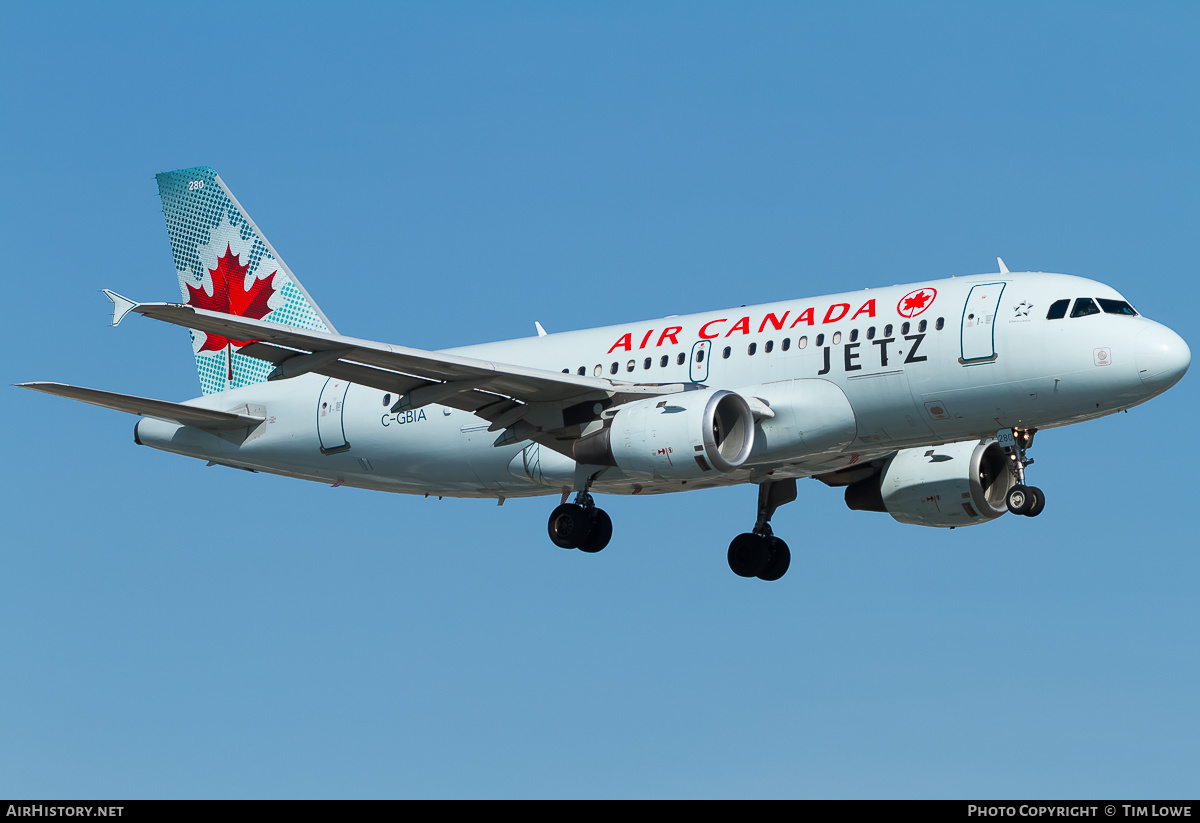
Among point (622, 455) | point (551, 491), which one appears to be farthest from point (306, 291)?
point (622, 455)

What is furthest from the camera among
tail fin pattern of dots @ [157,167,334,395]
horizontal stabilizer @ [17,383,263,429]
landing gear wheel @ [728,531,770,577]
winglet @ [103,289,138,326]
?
tail fin pattern of dots @ [157,167,334,395]

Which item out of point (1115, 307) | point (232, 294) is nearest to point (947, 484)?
point (1115, 307)

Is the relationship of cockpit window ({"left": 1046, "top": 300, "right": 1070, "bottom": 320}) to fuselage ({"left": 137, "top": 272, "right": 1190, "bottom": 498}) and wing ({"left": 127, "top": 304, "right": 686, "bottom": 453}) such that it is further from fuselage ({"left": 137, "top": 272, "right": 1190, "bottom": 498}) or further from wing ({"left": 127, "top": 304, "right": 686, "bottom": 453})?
wing ({"left": 127, "top": 304, "right": 686, "bottom": 453})

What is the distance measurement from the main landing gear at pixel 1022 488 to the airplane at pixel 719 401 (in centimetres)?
5

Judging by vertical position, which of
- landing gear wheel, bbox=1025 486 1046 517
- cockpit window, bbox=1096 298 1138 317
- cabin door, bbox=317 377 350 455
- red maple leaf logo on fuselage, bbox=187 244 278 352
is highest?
red maple leaf logo on fuselage, bbox=187 244 278 352

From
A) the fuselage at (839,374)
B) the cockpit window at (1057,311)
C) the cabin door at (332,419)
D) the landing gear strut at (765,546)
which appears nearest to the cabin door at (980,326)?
the fuselage at (839,374)

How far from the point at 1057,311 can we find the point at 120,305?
17.9 m

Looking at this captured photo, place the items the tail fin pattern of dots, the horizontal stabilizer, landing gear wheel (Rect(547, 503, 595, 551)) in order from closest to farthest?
the horizontal stabilizer
landing gear wheel (Rect(547, 503, 595, 551))
the tail fin pattern of dots

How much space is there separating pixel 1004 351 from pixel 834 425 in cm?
374

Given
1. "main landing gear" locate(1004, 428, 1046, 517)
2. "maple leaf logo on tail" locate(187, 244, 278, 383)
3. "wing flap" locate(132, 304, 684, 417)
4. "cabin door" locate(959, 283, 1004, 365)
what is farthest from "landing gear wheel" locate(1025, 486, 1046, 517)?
"maple leaf logo on tail" locate(187, 244, 278, 383)

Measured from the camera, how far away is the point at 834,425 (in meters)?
35.3

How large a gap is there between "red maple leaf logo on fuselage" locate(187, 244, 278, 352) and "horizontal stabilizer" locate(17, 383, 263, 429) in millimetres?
3263

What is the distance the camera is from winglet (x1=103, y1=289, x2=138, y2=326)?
31.0 m

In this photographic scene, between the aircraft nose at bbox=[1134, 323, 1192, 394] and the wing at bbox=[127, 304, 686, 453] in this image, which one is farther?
the aircraft nose at bbox=[1134, 323, 1192, 394]
